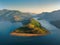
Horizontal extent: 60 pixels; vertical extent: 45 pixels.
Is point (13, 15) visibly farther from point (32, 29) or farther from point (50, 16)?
point (50, 16)

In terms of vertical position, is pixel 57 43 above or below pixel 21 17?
below

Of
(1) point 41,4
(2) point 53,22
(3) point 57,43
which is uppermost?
(1) point 41,4

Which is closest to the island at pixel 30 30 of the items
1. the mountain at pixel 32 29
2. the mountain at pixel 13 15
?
the mountain at pixel 32 29

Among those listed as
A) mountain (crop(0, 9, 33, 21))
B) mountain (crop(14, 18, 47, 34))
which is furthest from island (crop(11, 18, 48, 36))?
mountain (crop(0, 9, 33, 21))

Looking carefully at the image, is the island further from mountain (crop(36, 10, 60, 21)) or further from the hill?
mountain (crop(36, 10, 60, 21))

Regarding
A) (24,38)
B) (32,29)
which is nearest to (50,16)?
(32,29)

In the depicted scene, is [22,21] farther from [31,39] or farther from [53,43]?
[53,43]

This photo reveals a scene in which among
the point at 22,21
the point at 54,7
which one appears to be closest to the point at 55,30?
the point at 54,7

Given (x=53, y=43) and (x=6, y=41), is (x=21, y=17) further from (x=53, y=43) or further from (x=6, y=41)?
(x=53, y=43)
